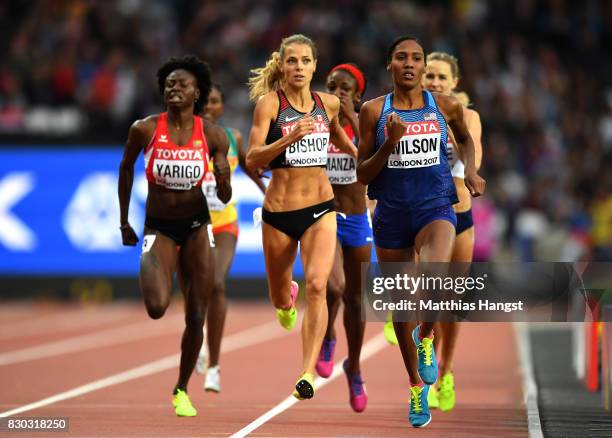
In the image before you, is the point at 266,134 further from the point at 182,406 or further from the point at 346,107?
the point at 182,406

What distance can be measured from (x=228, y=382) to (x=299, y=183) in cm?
379

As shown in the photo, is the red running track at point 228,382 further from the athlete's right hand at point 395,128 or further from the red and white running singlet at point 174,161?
the athlete's right hand at point 395,128

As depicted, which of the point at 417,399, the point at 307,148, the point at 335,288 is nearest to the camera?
the point at 417,399

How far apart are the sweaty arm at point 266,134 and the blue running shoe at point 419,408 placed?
178cm

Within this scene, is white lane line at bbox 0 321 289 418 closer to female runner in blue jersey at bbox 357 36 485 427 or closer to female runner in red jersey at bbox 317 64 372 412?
female runner in red jersey at bbox 317 64 372 412

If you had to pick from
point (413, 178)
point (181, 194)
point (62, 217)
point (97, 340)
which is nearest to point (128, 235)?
point (181, 194)

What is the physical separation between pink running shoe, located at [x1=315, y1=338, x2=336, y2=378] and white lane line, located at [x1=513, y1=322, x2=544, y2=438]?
1.51 m

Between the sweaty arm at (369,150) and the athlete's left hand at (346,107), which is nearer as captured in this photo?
the sweaty arm at (369,150)

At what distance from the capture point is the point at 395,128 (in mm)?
8500

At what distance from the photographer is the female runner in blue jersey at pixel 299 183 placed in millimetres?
9102

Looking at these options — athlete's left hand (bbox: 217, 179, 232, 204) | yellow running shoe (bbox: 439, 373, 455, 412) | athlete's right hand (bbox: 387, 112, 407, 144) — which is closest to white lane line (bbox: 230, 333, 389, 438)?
yellow running shoe (bbox: 439, 373, 455, 412)

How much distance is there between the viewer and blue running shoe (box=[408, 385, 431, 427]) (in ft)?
29.1

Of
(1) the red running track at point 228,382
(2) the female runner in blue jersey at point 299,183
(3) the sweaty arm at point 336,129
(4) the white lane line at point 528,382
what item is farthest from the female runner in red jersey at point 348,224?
(4) the white lane line at point 528,382

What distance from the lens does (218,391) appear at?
1115cm
